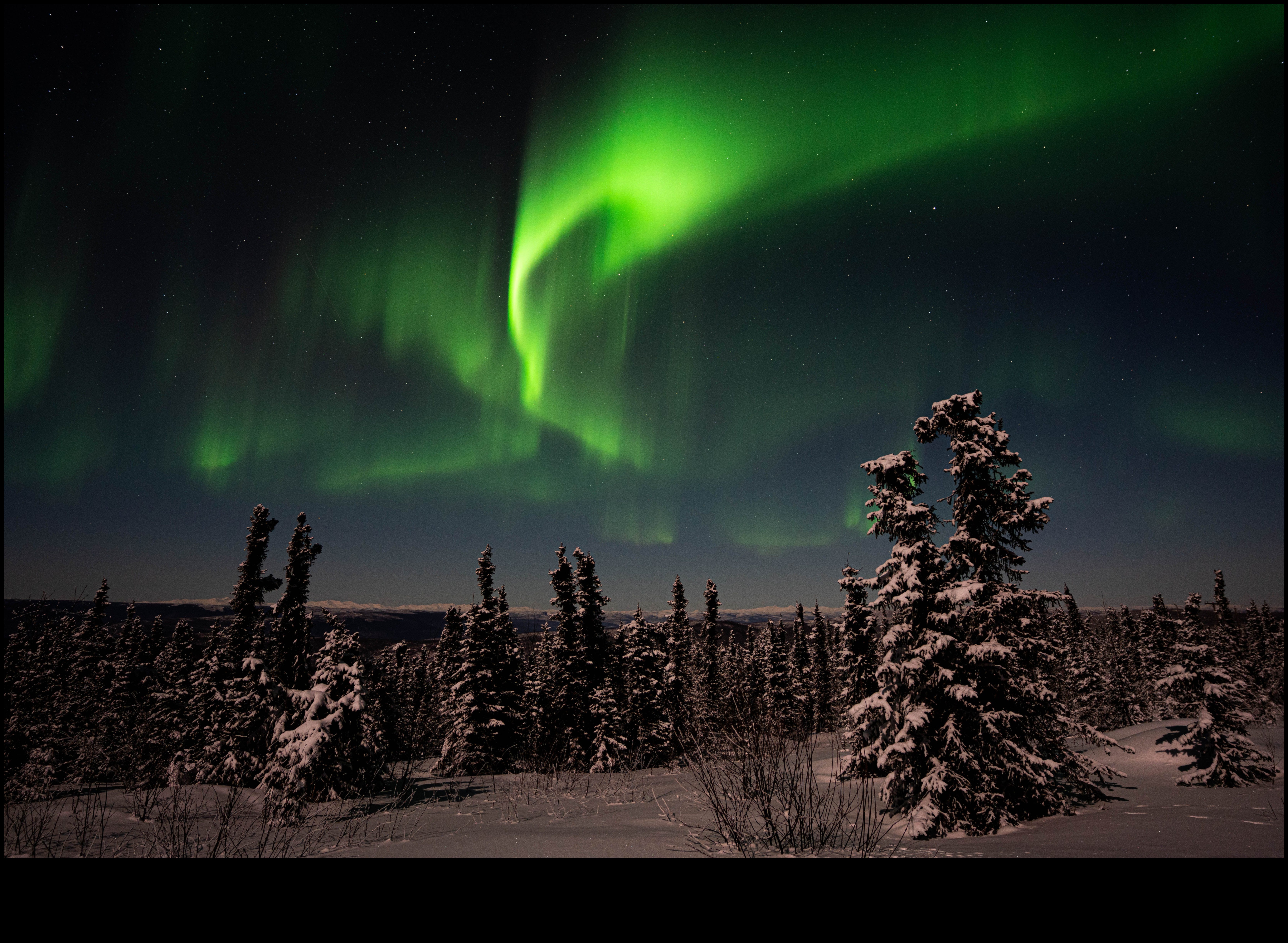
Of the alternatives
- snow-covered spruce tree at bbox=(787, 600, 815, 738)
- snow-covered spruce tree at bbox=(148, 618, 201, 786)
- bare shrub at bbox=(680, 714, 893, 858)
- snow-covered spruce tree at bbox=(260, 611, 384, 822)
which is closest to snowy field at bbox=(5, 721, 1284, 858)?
bare shrub at bbox=(680, 714, 893, 858)

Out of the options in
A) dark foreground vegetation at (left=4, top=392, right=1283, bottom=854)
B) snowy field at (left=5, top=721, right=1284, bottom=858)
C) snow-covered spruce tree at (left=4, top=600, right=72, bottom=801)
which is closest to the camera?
snowy field at (left=5, top=721, right=1284, bottom=858)

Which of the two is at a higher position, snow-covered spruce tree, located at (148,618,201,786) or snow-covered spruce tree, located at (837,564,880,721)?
snow-covered spruce tree, located at (837,564,880,721)

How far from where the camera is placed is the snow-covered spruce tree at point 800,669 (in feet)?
178

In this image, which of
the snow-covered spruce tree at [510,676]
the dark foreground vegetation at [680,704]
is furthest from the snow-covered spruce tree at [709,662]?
the snow-covered spruce tree at [510,676]

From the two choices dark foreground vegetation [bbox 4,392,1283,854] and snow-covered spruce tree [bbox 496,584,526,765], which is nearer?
dark foreground vegetation [bbox 4,392,1283,854]

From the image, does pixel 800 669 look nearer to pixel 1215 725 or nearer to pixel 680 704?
pixel 1215 725

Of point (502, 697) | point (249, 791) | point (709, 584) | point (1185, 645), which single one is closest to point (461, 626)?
point (502, 697)

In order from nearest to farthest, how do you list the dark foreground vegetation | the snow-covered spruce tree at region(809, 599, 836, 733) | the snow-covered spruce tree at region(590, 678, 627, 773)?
the dark foreground vegetation < the snow-covered spruce tree at region(590, 678, 627, 773) < the snow-covered spruce tree at region(809, 599, 836, 733)

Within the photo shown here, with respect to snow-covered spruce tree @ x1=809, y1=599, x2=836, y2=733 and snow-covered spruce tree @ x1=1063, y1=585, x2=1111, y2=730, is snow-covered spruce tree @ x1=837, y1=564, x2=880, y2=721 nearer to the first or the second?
snow-covered spruce tree @ x1=809, y1=599, x2=836, y2=733

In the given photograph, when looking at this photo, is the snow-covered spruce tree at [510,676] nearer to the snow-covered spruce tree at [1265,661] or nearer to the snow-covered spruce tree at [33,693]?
the snow-covered spruce tree at [33,693]

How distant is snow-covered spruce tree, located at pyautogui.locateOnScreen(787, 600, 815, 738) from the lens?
54.3m

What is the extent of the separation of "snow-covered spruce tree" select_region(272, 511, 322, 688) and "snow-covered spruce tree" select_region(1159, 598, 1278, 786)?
127ft

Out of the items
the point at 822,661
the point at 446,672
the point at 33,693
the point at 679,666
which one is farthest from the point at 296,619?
the point at 822,661

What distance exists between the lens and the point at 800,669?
6588 cm
